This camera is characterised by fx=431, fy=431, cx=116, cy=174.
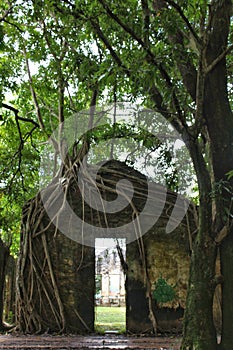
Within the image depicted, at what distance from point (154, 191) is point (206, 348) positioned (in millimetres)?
3777

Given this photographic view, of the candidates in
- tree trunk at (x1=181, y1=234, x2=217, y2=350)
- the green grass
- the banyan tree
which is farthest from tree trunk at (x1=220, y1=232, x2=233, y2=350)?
the green grass

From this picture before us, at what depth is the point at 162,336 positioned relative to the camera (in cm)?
589

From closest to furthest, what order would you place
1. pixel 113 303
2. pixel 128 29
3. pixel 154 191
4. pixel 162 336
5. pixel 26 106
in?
pixel 128 29 → pixel 162 336 → pixel 154 191 → pixel 26 106 → pixel 113 303

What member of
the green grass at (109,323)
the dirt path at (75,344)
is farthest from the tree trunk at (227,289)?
the green grass at (109,323)

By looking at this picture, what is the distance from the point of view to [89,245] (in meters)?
6.56

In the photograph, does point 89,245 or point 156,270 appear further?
point 89,245

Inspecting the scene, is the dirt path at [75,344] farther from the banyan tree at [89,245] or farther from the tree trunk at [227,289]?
the tree trunk at [227,289]

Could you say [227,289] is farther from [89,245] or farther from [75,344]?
[89,245]

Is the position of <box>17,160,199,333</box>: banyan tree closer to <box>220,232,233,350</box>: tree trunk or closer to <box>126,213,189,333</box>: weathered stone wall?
<box>126,213,189,333</box>: weathered stone wall

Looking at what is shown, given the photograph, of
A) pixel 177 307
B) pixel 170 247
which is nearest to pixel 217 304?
pixel 177 307

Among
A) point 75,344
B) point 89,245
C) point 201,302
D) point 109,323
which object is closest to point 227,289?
point 201,302

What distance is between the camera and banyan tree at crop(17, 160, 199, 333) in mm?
6281

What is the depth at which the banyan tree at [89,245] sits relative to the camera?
628 centimetres

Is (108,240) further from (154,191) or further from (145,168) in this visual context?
(145,168)
